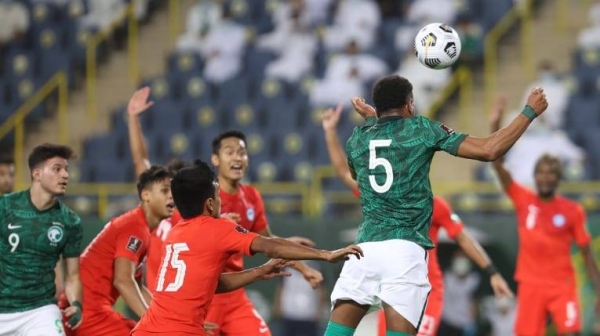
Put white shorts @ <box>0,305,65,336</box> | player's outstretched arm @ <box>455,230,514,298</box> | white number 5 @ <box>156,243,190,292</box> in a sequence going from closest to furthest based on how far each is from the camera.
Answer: white number 5 @ <box>156,243,190,292</box>
white shorts @ <box>0,305,65,336</box>
player's outstretched arm @ <box>455,230,514,298</box>

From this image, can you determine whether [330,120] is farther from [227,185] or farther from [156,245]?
[156,245]

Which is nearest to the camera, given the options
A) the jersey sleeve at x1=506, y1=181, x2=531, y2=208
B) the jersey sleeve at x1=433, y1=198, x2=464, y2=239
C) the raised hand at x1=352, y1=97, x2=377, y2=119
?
the raised hand at x1=352, y1=97, x2=377, y2=119

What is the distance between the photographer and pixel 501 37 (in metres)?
17.2

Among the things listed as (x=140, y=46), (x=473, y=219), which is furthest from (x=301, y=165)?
(x=140, y=46)

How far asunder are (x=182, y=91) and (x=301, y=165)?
3246 mm

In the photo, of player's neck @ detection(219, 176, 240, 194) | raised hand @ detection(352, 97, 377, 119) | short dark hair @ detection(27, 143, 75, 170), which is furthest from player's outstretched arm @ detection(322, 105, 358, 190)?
short dark hair @ detection(27, 143, 75, 170)

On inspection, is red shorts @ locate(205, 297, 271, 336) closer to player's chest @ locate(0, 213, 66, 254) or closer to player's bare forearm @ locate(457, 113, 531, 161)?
player's chest @ locate(0, 213, 66, 254)

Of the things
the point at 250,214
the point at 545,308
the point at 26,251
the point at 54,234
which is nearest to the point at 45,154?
the point at 54,234

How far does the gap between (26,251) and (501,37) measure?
36.3 feet

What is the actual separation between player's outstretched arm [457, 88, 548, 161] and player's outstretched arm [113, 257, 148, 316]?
262 cm

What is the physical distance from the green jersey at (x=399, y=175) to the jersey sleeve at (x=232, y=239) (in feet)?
2.50

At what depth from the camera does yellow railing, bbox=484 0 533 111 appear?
16697 millimetres

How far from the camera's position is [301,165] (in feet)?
50.8

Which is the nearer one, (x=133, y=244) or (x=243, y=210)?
(x=133, y=244)
